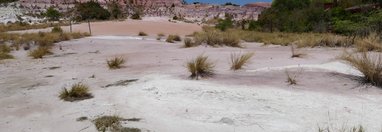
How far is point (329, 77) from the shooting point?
10.9 m

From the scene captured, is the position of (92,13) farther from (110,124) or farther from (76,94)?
(110,124)

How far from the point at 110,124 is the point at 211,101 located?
6.65ft

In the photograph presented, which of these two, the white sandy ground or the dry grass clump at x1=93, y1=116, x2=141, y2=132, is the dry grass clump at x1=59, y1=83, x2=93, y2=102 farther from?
the dry grass clump at x1=93, y1=116, x2=141, y2=132

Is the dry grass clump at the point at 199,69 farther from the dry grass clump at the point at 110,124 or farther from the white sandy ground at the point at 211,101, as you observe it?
the dry grass clump at the point at 110,124

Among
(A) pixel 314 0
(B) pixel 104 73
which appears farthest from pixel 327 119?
(A) pixel 314 0

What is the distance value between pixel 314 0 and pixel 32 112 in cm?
5263

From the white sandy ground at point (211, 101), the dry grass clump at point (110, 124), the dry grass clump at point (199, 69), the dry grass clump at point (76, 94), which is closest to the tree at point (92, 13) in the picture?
the white sandy ground at point (211, 101)

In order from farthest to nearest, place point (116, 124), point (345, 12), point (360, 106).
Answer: point (345, 12), point (360, 106), point (116, 124)

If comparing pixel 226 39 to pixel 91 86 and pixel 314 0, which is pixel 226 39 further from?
pixel 314 0

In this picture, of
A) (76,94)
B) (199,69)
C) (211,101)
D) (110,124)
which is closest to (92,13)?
(199,69)

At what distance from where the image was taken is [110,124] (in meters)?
8.03

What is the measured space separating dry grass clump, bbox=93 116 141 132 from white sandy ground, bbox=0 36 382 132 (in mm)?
151

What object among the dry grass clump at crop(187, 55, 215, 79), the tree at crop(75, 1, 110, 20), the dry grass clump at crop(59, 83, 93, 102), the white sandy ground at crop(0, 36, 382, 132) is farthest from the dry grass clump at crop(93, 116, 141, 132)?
the tree at crop(75, 1, 110, 20)

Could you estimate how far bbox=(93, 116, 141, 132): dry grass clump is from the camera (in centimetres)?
781
